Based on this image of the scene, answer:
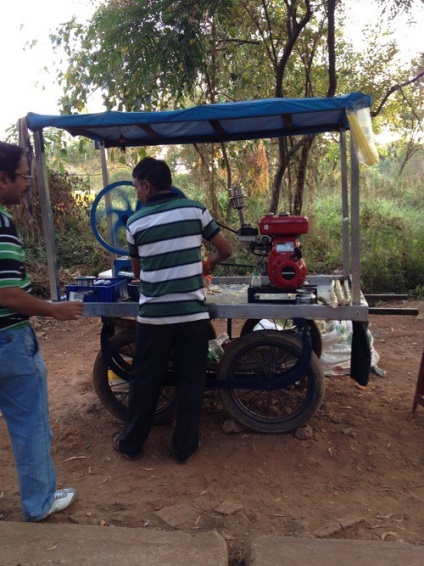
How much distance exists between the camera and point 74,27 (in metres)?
6.95

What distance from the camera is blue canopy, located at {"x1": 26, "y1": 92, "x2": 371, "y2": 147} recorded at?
3.01 metres

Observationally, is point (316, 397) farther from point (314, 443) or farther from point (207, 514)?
point (207, 514)

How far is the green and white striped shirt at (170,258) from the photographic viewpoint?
9.75 feet

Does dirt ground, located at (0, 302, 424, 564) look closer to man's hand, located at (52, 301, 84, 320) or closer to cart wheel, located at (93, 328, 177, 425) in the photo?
cart wheel, located at (93, 328, 177, 425)

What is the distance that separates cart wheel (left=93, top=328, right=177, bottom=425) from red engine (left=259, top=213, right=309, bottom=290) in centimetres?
109

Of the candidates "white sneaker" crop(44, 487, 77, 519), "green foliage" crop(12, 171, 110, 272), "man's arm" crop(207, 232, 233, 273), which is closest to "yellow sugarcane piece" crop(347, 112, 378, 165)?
"man's arm" crop(207, 232, 233, 273)

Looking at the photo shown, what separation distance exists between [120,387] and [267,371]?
1.13 m

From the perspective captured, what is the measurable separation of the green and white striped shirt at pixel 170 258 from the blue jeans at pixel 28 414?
30.2 inches

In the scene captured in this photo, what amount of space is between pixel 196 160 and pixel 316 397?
630 centimetres

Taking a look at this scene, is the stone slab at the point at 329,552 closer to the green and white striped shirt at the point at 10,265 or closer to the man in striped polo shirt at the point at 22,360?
the man in striped polo shirt at the point at 22,360

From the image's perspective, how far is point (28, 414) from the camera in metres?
2.51

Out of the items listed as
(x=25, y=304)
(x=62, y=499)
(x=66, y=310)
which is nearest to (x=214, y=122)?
(x=66, y=310)

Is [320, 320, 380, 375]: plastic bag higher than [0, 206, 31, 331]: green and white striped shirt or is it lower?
lower

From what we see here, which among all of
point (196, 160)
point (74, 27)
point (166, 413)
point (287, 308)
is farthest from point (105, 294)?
point (196, 160)
